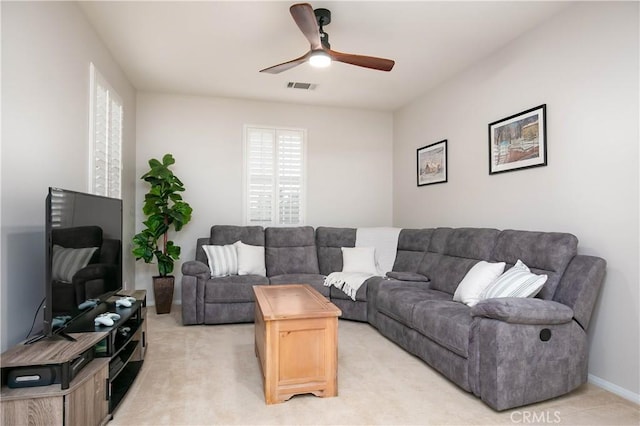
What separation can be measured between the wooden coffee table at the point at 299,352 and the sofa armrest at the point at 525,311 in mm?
925

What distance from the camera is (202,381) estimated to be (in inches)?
100

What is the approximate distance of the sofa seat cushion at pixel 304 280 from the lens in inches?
163

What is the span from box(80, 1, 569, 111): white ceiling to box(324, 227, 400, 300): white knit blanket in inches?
72.8

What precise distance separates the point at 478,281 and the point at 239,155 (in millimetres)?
3544

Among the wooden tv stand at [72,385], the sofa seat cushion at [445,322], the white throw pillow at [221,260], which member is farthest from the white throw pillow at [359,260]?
the wooden tv stand at [72,385]

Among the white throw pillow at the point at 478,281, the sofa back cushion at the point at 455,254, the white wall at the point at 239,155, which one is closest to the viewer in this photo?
the white throw pillow at the point at 478,281

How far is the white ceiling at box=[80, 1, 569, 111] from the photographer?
2.79 meters

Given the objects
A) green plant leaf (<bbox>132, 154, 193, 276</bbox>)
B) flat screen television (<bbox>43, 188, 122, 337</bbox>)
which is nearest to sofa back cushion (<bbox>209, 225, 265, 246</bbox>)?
green plant leaf (<bbox>132, 154, 193, 276</bbox>)

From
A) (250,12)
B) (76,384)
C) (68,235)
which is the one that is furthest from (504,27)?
(76,384)

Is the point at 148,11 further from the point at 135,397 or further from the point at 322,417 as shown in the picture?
the point at 322,417

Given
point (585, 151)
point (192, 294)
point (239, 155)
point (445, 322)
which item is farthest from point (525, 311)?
point (239, 155)

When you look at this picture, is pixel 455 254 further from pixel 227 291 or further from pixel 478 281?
pixel 227 291

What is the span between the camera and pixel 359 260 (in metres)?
4.45

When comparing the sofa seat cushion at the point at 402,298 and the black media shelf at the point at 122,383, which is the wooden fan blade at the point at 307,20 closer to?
the sofa seat cushion at the point at 402,298
